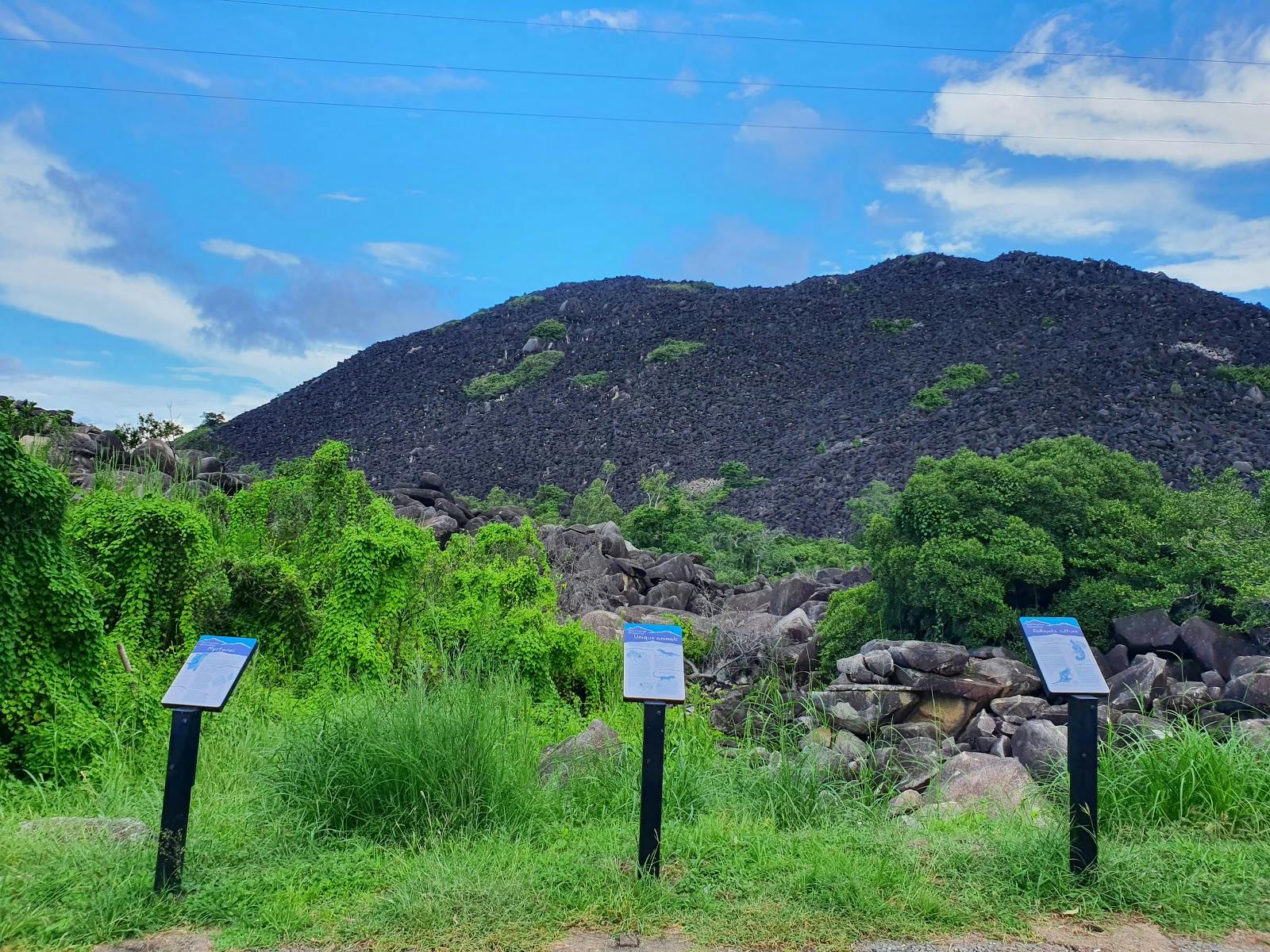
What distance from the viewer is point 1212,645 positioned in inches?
334

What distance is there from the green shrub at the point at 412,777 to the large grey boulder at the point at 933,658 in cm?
445

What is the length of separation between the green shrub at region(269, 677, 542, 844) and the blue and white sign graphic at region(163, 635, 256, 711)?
94cm

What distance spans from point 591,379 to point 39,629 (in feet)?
120

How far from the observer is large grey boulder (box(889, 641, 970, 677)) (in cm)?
841

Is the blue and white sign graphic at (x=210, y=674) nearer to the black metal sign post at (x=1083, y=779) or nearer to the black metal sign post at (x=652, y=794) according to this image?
the black metal sign post at (x=652, y=794)

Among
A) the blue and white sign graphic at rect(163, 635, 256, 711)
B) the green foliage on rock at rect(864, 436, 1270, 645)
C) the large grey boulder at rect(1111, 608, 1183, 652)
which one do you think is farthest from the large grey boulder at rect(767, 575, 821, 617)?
the blue and white sign graphic at rect(163, 635, 256, 711)

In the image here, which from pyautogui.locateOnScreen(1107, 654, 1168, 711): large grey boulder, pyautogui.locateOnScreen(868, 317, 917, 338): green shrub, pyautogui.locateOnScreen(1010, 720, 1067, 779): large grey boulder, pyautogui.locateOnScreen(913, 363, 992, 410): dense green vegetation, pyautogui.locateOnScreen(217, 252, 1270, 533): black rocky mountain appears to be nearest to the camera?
pyautogui.locateOnScreen(1010, 720, 1067, 779): large grey boulder

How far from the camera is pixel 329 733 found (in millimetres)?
5230

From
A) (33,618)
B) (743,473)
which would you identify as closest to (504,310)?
(743,473)

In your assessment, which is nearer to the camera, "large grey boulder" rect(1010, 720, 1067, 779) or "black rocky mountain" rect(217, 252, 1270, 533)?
"large grey boulder" rect(1010, 720, 1067, 779)

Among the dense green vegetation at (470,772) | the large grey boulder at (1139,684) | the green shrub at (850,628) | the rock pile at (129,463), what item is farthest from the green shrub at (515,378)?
the large grey boulder at (1139,684)

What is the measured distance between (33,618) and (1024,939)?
5.47 metres

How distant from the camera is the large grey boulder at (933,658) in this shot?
8406 millimetres

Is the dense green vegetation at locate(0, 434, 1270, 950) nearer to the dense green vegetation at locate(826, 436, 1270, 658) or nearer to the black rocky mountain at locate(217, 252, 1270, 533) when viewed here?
the dense green vegetation at locate(826, 436, 1270, 658)
